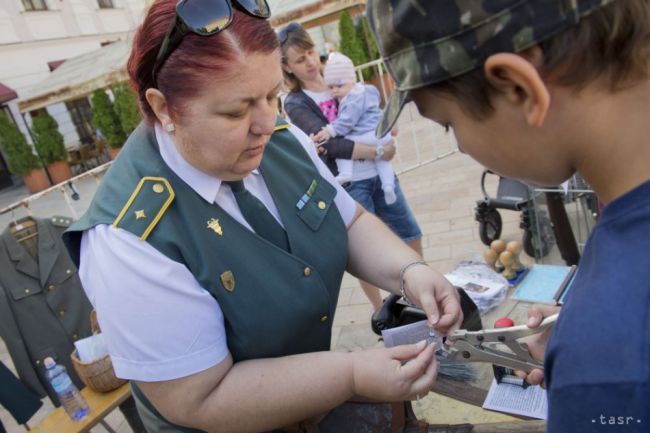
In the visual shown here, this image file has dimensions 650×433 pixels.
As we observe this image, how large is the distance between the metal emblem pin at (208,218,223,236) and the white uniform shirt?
125mm

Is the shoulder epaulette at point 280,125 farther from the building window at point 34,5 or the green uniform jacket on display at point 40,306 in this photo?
the building window at point 34,5

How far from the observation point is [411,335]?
1.41 metres

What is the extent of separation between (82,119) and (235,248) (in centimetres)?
1778

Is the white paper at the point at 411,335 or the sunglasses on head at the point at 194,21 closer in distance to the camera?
the sunglasses on head at the point at 194,21

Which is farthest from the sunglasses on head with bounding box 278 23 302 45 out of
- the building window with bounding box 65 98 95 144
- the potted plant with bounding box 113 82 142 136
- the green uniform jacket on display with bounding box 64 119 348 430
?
the building window with bounding box 65 98 95 144

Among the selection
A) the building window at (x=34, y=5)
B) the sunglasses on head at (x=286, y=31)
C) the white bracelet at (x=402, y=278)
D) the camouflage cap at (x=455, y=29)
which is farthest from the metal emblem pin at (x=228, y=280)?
the building window at (x=34, y=5)

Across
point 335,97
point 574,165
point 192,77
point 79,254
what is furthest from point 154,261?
point 335,97

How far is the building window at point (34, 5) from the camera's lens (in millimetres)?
15992

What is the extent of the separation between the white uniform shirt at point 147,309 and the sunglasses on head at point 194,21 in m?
0.43

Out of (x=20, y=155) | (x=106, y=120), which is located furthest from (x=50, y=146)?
(x=106, y=120)

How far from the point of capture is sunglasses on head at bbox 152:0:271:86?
3.67ft

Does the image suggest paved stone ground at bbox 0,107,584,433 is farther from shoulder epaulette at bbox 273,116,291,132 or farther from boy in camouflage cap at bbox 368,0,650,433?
boy in camouflage cap at bbox 368,0,650,433

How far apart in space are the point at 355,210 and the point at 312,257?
360mm

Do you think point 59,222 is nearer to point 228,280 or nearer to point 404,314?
point 228,280
